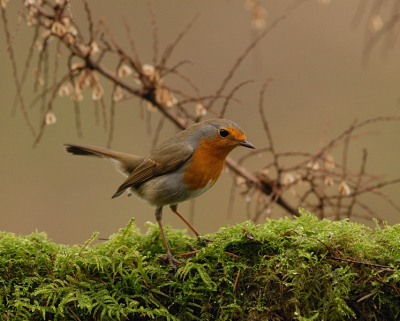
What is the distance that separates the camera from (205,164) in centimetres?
308

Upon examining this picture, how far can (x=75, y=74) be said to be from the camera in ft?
11.0

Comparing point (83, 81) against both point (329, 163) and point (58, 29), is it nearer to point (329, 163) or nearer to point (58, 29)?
point (58, 29)

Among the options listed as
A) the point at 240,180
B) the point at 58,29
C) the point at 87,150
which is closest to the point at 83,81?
the point at 58,29

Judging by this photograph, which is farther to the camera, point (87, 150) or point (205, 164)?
point (87, 150)

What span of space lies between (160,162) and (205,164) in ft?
1.23

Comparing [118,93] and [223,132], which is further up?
[118,93]

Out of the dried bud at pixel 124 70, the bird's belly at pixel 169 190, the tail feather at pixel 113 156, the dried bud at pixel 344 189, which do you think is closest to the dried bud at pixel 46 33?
the dried bud at pixel 124 70

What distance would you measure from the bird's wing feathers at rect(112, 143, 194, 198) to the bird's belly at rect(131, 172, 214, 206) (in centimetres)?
6

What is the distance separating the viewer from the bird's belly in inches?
121

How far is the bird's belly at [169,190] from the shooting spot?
3.07m

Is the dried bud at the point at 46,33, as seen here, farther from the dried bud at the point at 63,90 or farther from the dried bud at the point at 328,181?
the dried bud at the point at 328,181

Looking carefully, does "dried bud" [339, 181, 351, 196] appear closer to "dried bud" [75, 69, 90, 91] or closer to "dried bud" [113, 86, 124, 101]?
"dried bud" [113, 86, 124, 101]

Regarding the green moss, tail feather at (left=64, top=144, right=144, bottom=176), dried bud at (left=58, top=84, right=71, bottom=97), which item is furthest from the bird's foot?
dried bud at (left=58, top=84, right=71, bottom=97)

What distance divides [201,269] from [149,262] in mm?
386
